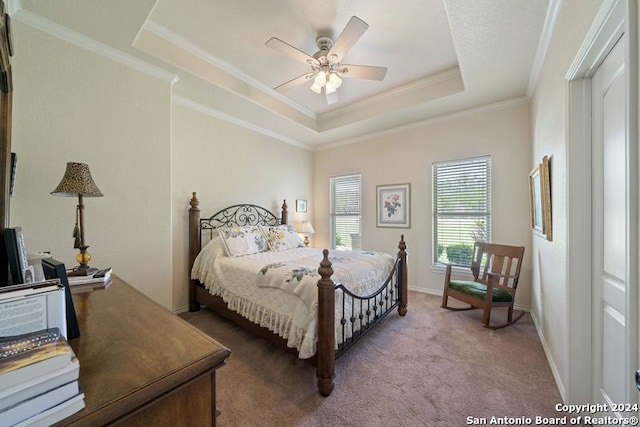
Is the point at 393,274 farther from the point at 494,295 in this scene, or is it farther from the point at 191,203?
the point at 191,203

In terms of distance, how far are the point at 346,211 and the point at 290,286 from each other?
10.0 feet

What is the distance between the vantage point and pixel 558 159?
1.84 metres

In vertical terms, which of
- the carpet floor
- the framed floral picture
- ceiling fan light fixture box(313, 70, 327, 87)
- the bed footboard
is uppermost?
ceiling fan light fixture box(313, 70, 327, 87)

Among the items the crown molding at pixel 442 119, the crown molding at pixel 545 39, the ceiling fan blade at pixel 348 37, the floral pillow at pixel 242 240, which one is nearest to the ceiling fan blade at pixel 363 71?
the ceiling fan blade at pixel 348 37

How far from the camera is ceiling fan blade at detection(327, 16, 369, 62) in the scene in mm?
1931

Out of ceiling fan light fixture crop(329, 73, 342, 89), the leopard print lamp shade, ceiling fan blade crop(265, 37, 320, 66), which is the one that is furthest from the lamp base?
ceiling fan light fixture crop(329, 73, 342, 89)

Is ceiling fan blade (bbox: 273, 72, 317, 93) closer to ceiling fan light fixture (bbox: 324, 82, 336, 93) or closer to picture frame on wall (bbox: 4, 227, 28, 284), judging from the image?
ceiling fan light fixture (bbox: 324, 82, 336, 93)

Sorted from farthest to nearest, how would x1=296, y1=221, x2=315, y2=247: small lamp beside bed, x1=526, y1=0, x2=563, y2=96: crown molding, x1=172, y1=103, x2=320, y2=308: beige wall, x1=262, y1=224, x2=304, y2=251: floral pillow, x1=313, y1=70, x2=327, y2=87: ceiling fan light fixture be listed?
x1=296, y1=221, x2=315, y2=247: small lamp beside bed
x1=262, y1=224, x2=304, y2=251: floral pillow
x1=172, y1=103, x2=320, y2=308: beige wall
x1=313, y1=70, x2=327, y2=87: ceiling fan light fixture
x1=526, y1=0, x2=563, y2=96: crown molding

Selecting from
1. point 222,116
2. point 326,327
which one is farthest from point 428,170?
point 222,116

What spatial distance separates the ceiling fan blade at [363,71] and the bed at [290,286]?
6.00 ft

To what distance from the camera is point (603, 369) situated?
144 centimetres

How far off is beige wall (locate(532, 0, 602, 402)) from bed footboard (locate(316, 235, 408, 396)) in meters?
1.34

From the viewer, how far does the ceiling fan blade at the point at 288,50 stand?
2.11 m

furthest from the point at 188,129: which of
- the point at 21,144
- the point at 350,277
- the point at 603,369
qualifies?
the point at 603,369
